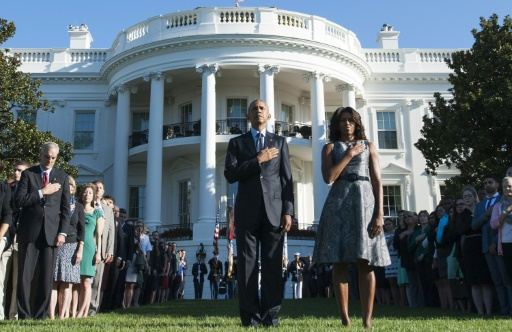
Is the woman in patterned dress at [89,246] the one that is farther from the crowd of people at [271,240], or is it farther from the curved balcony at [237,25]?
the curved balcony at [237,25]

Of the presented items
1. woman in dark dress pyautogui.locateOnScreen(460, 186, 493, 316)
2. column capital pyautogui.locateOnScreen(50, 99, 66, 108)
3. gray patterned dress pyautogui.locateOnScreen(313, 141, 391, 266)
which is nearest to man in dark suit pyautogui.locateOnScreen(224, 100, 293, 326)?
gray patterned dress pyautogui.locateOnScreen(313, 141, 391, 266)

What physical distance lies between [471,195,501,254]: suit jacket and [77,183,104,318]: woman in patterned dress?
5.54 m

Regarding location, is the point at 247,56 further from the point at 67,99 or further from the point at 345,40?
the point at 67,99

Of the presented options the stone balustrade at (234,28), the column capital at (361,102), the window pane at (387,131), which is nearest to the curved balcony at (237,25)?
the stone balustrade at (234,28)

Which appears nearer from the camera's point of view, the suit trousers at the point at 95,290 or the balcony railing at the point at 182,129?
the suit trousers at the point at 95,290

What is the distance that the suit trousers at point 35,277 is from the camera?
258 inches

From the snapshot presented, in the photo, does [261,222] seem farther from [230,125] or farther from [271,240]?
[230,125]

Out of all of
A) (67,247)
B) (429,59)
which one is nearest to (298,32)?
(429,59)

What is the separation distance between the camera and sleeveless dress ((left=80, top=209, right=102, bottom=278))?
7.98 metres

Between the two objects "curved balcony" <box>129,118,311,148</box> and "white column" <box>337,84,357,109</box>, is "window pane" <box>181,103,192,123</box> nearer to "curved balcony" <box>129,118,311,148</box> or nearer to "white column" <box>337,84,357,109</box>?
"curved balcony" <box>129,118,311,148</box>

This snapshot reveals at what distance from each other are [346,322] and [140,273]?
8503 mm

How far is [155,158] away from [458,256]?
18.8 meters

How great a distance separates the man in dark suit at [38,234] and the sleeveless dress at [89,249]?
4.09 ft

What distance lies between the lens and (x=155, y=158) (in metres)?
26.4
